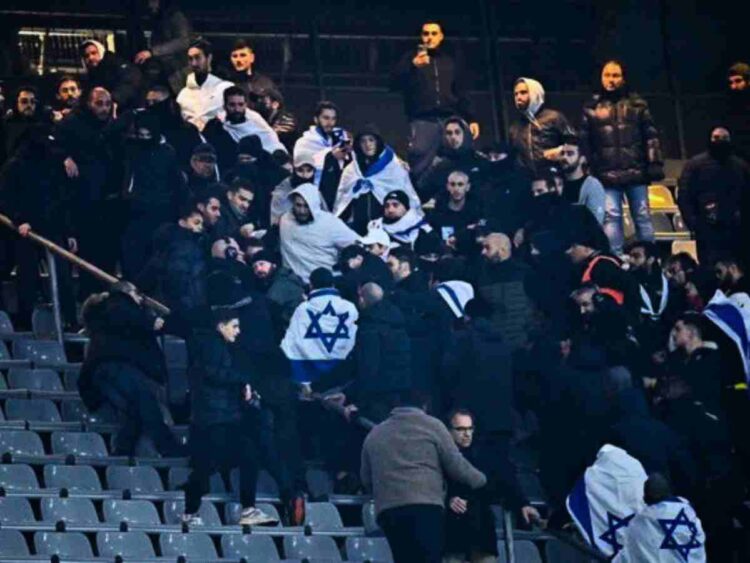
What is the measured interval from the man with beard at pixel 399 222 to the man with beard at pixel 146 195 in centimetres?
165

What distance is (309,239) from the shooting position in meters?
22.5

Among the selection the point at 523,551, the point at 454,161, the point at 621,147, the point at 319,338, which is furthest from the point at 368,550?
the point at 621,147

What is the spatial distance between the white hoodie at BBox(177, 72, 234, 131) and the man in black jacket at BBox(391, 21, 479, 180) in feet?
4.88

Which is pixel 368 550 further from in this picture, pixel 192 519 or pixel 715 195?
pixel 715 195

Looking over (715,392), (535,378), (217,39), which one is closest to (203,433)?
(535,378)

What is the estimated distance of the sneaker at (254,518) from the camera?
2003 centimetres

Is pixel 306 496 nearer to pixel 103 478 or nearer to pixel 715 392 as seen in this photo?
pixel 103 478

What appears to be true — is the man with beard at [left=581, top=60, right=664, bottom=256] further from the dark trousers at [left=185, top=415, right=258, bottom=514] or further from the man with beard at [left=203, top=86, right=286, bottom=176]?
the dark trousers at [left=185, top=415, right=258, bottom=514]

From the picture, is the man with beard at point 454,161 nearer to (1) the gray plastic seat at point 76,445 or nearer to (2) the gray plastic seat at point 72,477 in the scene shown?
(1) the gray plastic seat at point 76,445

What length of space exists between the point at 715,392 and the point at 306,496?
3113mm

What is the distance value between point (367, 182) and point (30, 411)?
4.02 metres

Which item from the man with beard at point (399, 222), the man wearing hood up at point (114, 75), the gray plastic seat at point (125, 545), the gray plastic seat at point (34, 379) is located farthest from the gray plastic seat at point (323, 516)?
the man wearing hood up at point (114, 75)

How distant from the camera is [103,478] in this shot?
806 inches

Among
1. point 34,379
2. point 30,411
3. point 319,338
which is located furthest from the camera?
point 34,379
